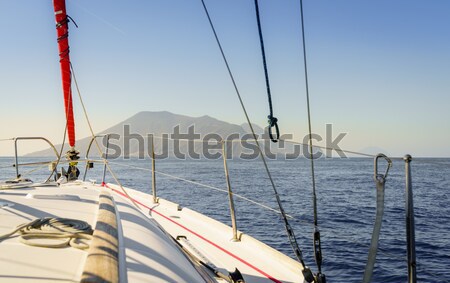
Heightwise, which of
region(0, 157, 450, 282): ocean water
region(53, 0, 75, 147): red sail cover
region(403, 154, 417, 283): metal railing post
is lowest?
region(0, 157, 450, 282): ocean water

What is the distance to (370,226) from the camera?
15.0 metres

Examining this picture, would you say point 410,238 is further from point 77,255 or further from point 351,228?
point 351,228

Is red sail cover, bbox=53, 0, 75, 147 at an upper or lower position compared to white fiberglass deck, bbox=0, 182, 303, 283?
upper

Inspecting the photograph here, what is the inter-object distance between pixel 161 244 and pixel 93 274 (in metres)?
0.75

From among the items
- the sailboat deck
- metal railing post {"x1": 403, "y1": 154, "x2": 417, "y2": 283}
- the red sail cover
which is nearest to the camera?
the sailboat deck

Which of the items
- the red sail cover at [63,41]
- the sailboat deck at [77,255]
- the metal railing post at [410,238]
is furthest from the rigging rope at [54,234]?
the red sail cover at [63,41]

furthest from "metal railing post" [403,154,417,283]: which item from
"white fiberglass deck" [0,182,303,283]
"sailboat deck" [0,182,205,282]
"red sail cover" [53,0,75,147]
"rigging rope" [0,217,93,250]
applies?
"red sail cover" [53,0,75,147]

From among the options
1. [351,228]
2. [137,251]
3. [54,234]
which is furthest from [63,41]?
[351,228]

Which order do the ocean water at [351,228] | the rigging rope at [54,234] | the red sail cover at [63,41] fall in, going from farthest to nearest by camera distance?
the ocean water at [351,228] → the red sail cover at [63,41] → the rigging rope at [54,234]

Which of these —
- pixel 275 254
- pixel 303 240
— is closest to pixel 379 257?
pixel 303 240

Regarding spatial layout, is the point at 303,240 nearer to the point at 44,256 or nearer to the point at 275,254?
the point at 275,254

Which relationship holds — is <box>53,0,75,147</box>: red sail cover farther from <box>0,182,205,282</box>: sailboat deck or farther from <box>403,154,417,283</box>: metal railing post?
<box>403,154,417,283</box>: metal railing post

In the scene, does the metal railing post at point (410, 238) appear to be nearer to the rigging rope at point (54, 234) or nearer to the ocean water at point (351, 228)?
the ocean water at point (351, 228)

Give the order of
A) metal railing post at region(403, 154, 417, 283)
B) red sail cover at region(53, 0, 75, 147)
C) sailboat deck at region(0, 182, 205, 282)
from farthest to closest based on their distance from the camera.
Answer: red sail cover at region(53, 0, 75, 147) < metal railing post at region(403, 154, 417, 283) < sailboat deck at region(0, 182, 205, 282)
